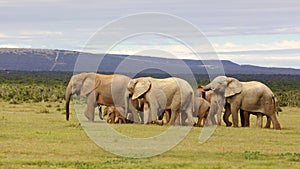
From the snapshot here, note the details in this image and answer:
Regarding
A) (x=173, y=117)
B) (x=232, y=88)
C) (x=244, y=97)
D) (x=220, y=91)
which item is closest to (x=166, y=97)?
(x=173, y=117)

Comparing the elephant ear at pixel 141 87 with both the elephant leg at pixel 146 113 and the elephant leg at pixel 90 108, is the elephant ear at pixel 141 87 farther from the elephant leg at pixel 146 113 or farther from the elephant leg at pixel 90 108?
the elephant leg at pixel 90 108

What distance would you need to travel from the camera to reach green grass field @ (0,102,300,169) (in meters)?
19.6

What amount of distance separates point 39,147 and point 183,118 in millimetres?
11706

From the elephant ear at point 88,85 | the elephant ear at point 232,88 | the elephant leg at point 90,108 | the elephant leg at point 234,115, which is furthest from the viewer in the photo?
the elephant ear at point 88,85

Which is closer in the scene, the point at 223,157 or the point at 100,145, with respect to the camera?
the point at 223,157

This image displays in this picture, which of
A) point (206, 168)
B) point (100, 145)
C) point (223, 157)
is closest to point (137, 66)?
point (100, 145)

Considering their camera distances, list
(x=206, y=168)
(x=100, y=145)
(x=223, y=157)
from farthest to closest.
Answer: (x=100, y=145) → (x=223, y=157) → (x=206, y=168)

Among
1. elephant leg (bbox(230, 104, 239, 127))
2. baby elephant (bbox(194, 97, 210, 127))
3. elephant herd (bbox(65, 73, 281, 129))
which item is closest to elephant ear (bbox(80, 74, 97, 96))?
elephant herd (bbox(65, 73, 281, 129))

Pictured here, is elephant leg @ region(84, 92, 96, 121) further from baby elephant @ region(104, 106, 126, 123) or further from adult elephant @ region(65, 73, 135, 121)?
baby elephant @ region(104, 106, 126, 123)

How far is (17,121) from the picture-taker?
107 ft

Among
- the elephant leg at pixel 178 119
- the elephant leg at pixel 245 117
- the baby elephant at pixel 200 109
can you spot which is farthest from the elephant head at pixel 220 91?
the elephant leg at pixel 178 119

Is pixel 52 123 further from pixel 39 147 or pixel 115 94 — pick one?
pixel 39 147

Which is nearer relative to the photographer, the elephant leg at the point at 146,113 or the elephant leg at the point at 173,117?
the elephant leg at the point at 173,117

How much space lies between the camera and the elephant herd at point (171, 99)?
32.9 metres
